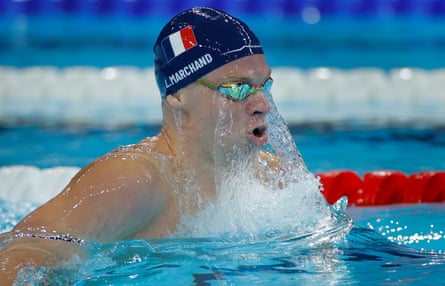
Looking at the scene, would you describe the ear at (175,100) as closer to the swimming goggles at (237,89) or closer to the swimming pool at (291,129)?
the swimming goggles at (237,89)

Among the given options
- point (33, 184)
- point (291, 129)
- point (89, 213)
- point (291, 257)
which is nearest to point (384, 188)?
point (291, 257)

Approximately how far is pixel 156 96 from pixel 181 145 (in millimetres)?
5090

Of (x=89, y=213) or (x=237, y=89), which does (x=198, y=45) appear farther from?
(x=89, y=213)

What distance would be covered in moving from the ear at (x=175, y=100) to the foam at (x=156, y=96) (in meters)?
3.85

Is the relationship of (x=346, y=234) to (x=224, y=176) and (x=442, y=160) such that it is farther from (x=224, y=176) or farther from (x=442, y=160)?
(x=442, y=160)

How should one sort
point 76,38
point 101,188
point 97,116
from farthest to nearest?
1. point 76,38
2. point 97,116
3. point 101,188

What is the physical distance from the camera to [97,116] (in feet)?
22.5

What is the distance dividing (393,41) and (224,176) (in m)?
7.97

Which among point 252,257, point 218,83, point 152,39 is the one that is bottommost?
point 252,257

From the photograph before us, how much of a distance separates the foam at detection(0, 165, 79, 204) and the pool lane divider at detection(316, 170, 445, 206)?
1.30m

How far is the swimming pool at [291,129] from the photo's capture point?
95.2 inches

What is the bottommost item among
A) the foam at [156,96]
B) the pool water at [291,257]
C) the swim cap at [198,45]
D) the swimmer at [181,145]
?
the pool water at [291,257]

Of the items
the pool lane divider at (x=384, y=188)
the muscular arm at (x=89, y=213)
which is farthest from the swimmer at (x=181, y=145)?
the pool lane divider at (x=384, y=188)

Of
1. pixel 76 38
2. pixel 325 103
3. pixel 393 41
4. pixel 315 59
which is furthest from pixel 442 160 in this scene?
pixel 76 38
